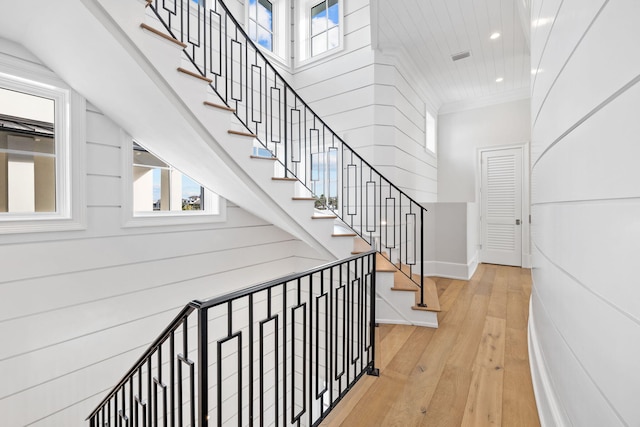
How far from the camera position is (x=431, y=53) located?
3865 mm

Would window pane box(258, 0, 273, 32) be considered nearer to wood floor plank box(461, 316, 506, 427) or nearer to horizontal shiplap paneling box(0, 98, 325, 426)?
horizontal shiplap paneling box(0, 98, 325, 426)

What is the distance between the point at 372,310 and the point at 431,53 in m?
3.50

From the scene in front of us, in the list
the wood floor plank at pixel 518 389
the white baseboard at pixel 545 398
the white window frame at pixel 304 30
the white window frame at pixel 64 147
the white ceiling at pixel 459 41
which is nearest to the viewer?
the white baseboard at pixel 545 398

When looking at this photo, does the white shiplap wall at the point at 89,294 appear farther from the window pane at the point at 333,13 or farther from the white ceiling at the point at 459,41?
the window pane at the point at 333,13

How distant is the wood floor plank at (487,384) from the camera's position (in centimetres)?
167

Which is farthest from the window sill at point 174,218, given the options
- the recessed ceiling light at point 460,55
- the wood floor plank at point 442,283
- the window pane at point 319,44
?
the recessed ceiling light at point 460,55

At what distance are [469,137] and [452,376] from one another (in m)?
4.68

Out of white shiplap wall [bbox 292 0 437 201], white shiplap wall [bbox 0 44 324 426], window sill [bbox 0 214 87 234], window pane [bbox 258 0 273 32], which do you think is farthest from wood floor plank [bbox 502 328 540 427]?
window pane [bbox 258 0 273 32]

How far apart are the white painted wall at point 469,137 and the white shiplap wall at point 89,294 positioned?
4.65 metres

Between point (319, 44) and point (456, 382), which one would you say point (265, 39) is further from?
point (456, 382)

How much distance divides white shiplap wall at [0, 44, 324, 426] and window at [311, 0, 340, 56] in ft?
10.2

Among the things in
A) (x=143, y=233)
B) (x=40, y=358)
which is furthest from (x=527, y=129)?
(x=40, y=358)

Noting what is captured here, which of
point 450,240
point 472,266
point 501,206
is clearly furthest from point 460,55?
point 472,266

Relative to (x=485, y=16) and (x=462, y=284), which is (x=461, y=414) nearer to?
(x=462, y=284)
